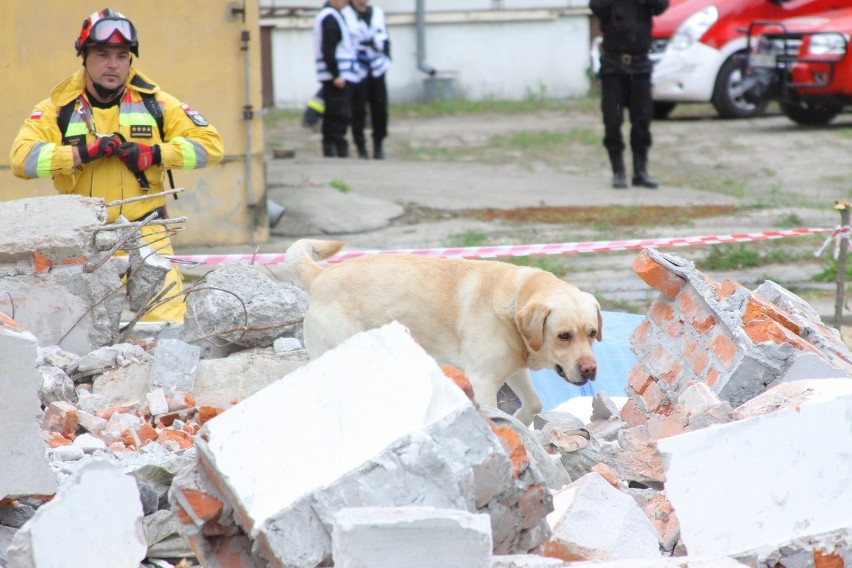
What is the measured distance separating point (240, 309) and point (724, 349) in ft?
7.93

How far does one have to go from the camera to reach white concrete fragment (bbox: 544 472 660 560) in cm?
344

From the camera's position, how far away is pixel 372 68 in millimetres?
14555

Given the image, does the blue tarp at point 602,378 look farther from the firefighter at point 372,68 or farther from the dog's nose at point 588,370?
the firefighter at point 372,68

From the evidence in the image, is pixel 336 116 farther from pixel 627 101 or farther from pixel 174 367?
pixel 174 367

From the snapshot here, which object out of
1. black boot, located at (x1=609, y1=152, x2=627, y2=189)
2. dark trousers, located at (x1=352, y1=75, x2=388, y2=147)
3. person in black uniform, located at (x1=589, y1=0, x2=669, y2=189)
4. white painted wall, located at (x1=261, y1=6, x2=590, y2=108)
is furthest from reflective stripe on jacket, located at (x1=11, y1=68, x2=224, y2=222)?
white painted wall, located at (x1=261, y1=6, x2=590, y2=108)

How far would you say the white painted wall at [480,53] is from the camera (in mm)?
21000

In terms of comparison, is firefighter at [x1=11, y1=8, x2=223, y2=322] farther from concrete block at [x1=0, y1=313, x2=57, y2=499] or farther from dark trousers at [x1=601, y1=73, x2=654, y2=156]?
dark trousers at [x1=601, y1=73, x2=654, y2=156]

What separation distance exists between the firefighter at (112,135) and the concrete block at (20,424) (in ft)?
7.96

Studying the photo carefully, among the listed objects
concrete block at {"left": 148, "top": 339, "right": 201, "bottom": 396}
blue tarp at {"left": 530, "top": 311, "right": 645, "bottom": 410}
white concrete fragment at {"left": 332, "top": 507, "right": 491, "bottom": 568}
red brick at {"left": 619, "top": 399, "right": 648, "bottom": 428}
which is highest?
white concrete fragment at {"left": 332, "top": 507, "right": 491, "bottom": 568}

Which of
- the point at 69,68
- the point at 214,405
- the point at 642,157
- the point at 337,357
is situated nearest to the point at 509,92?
the point at 642,157

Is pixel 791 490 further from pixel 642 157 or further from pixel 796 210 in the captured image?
pixel 642 157

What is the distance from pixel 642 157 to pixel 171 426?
28.2 feet

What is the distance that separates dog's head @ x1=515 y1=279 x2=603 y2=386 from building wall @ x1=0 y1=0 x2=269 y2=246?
5288 millimetres

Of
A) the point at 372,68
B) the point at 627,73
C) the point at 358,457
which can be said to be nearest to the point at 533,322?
the point at 358,457
